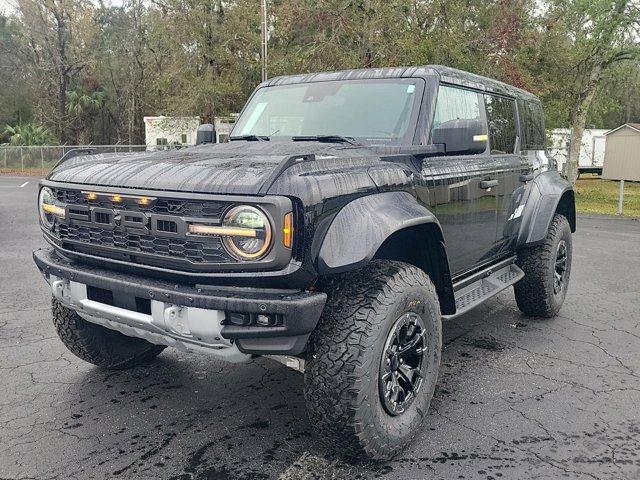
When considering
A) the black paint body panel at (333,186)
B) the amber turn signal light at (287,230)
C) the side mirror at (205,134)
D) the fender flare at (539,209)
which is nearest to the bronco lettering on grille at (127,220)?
the black paint body panel at (333,186)

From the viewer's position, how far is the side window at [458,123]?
340 cm

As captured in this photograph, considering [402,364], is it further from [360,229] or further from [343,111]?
[343,111]

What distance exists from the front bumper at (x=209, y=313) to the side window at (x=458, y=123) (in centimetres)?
130

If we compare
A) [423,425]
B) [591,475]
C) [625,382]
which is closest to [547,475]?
[591,475]

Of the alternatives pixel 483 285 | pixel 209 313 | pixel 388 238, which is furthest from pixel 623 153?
pixel 209 313

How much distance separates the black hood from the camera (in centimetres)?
265

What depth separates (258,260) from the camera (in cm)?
259

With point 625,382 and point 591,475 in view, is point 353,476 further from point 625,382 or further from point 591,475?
point 625,382

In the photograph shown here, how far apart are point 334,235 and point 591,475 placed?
1.68 metres

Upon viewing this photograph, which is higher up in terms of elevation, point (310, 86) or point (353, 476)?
point (310, 86)

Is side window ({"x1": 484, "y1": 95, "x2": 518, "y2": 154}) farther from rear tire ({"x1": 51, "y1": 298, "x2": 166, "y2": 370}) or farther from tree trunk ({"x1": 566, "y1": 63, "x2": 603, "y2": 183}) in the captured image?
tree trunk ({"x1": 566, "y1": 63, "x2": 603, "y2": 183})

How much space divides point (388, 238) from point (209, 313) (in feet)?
3.36

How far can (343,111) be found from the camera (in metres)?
4.06

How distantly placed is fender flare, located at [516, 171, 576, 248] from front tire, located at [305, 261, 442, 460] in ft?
6.87
